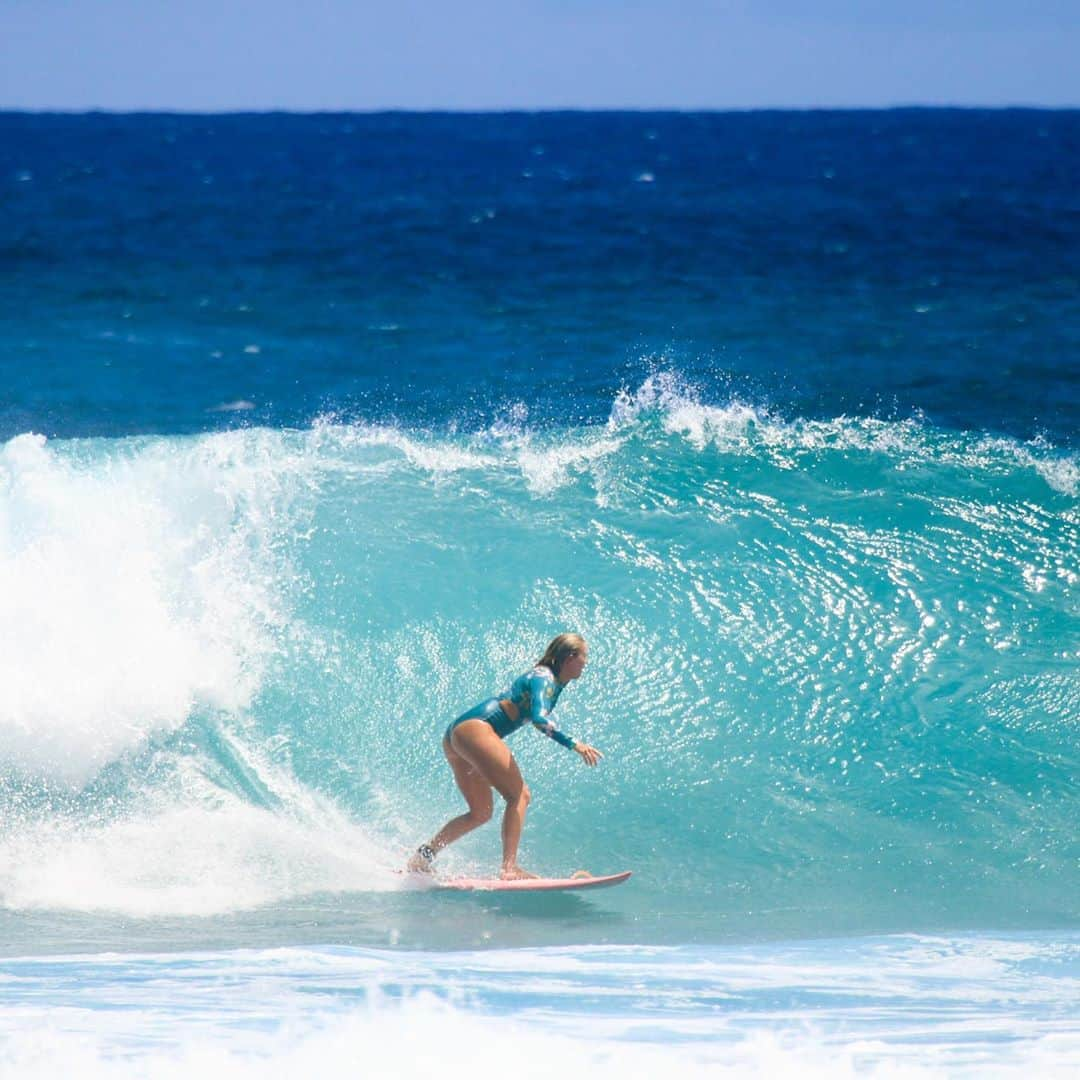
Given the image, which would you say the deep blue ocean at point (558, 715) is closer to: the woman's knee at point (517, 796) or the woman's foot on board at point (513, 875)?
the woman's foot on board at point (513, 875)

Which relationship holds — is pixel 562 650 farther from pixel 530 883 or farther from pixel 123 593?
pixel 123 593

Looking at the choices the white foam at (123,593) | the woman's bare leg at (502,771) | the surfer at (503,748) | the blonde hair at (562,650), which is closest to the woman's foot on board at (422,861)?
the surfer at (503,748)

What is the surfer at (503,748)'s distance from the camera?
6.27 metres

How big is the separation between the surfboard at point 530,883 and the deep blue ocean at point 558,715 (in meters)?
0.10

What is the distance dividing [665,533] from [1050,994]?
472cm

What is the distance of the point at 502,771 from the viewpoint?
20.8 ft

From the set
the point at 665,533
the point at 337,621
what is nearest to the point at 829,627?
the point at 665,533

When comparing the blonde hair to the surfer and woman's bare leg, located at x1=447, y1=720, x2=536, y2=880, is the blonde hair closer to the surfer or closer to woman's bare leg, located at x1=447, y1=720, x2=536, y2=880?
the surfer

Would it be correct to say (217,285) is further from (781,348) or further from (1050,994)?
(1050,994)

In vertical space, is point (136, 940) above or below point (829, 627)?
below

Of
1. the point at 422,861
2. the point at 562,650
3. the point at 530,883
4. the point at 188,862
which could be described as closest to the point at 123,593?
the point at 188,862

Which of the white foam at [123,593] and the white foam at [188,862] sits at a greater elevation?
the white foam at [123,593]

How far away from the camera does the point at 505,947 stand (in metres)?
5.84

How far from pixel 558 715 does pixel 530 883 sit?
65.5 inches
